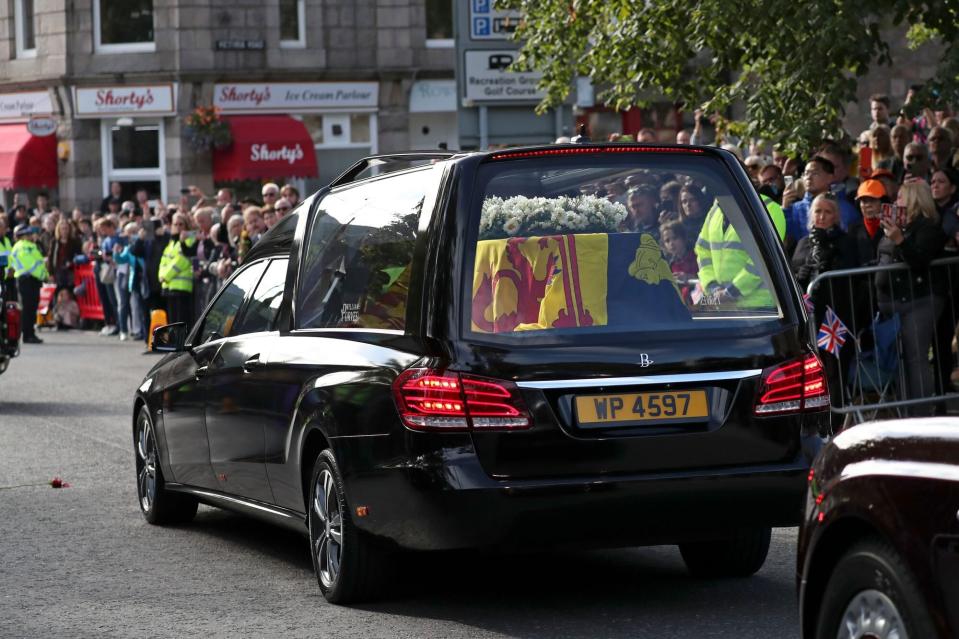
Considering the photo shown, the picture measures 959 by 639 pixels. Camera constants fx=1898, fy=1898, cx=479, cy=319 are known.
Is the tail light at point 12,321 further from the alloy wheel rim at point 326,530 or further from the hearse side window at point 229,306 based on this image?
the alloy wheel rim at point 326,530

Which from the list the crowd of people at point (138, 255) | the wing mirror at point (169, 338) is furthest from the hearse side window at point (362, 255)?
the crowd of people at point (138, 255)

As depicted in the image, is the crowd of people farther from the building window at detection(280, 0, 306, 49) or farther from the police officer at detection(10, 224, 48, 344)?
the building window at detection(280, 0, 306, 49)

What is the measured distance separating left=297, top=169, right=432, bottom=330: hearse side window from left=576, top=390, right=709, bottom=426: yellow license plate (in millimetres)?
815

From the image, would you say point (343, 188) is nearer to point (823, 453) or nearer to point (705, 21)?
point (823, 453)

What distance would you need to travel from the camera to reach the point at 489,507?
6.78 m

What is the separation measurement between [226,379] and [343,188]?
45.3 inches

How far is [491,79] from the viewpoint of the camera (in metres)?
21.2

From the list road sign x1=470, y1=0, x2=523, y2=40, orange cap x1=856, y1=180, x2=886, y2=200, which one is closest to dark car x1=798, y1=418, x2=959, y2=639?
orange cap x1=856, y1=180, x2=886, y2=200

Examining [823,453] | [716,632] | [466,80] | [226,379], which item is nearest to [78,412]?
[466,80]

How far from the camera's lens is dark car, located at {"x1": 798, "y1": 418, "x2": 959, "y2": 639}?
434cm

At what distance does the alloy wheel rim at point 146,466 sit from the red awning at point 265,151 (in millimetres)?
32743

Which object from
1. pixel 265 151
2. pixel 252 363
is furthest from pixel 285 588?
pixel 265 151

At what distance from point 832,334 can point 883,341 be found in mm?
337

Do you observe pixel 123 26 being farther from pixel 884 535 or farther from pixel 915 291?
pixel 884 535
